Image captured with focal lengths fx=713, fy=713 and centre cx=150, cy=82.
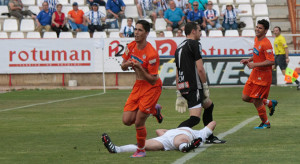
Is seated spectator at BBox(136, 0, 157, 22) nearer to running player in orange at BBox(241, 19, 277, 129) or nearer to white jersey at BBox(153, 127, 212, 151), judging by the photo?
running player in orange at BBox(241, 19, 277, 129)

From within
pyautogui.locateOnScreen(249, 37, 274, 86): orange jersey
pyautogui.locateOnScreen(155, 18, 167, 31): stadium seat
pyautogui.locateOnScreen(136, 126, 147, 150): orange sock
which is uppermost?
pyautogui.locateOnScreen(155, 18, 167, 31): stadium seat

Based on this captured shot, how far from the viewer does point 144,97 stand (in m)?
10.0

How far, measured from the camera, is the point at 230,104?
20375 millimetres

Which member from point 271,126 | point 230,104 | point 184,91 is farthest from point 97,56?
point 184,91

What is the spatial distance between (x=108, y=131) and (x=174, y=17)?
17.3m

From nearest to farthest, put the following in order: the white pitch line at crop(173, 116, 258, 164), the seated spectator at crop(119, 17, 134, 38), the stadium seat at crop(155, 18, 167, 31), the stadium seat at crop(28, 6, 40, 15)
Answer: the white pitch line at crop(173, 116, 258, 164)
the seated spectator at crop(119, 17, 134, 38)
the stadium seat at crop(155, 18, 167, 31)
the stadium seat at crop(28, 6, 40, 15)

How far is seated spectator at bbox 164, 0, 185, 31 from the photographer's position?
99.6 feet

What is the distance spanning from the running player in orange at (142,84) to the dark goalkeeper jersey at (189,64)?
1.08 metres

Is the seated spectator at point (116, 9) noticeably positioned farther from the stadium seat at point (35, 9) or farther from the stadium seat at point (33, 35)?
the stadium seat at point (35, 9)

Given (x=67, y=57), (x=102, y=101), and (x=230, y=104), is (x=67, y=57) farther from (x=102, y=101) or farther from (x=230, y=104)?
(x=230, y=104)

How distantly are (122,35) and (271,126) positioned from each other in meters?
16.1

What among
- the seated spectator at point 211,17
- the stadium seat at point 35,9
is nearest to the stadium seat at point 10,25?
the stadium seat at point 35,9

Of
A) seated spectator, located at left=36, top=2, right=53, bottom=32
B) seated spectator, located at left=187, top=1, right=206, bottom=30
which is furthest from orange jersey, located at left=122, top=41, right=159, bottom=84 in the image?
seated spectator, located at left=36, top=2, right=53, bottom=32

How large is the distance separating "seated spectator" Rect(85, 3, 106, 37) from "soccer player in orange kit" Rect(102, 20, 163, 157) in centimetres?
2026
